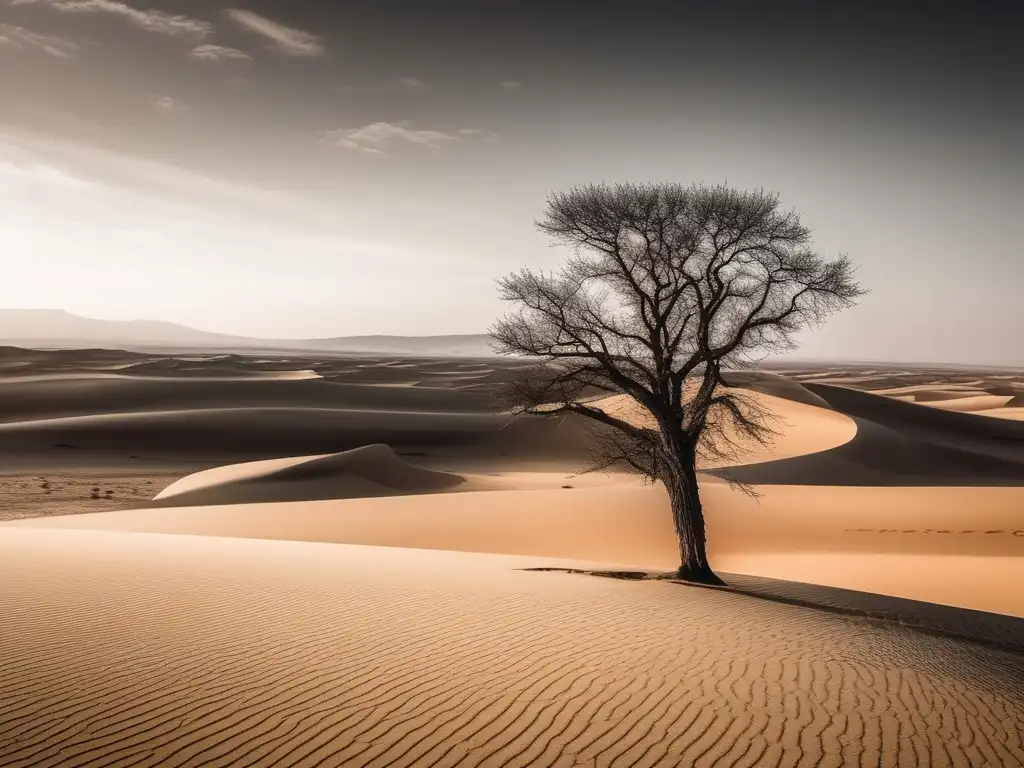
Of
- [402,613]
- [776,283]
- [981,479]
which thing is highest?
[776,283]

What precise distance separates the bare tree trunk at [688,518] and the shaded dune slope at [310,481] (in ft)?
53.2

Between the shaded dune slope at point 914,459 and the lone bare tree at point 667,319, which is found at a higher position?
the lone bare tree at point 667,319

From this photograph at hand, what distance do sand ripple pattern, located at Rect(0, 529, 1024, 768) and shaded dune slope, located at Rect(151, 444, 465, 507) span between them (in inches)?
655

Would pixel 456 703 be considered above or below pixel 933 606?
above

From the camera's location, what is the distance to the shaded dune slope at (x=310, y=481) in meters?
25.6

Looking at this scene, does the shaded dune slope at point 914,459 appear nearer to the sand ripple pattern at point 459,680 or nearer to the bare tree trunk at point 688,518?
the bare tree trunk at point 688,518

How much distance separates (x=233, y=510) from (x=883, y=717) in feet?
67.1

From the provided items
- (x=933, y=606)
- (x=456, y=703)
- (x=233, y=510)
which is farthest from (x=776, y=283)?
(x=233, y=510)

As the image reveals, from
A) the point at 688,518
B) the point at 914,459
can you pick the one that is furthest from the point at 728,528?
the point at 914,459

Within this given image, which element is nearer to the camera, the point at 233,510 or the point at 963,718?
the point at 963,718

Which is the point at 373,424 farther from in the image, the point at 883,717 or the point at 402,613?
the point at 883,717

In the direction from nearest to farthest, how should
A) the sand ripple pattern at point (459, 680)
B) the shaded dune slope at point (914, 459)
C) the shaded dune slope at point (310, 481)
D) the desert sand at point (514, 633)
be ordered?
the sand ripple pattern at point (459, 680) < the desert sand at point (514, 633) < the shaded dune slope at point (310, 481) < the shaded dune slope at point (914, 459)

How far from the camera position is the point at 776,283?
1289cm

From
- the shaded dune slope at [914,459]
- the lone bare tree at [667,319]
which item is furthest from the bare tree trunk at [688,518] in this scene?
the shaded dune slope at [914,459]
